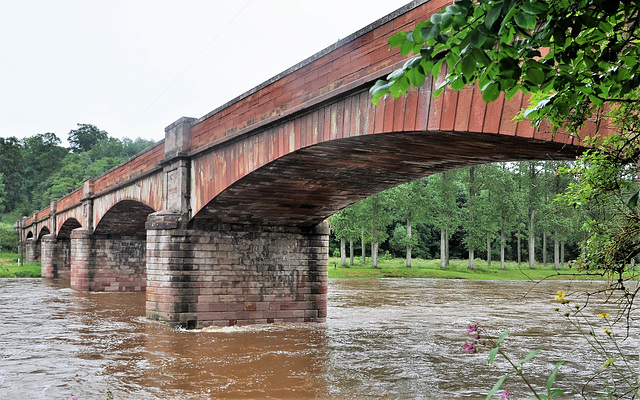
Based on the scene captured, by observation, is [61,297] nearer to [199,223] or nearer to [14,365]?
[199,223]

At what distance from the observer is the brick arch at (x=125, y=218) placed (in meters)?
22.3

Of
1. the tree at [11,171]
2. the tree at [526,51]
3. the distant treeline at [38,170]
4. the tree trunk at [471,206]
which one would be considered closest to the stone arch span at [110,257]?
the tree trunk at [471,206]

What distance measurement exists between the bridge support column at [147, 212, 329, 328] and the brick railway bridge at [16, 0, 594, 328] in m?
0.03

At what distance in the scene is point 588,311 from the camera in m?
19.5

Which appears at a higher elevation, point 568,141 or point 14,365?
point 568,141

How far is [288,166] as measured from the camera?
11.4m

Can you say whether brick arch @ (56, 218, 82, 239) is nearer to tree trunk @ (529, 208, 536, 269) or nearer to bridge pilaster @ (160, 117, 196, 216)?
bridge pilaster @ (160, 117, 196, 216)

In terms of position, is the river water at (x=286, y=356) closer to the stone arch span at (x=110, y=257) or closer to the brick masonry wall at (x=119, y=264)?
the stone arch span at (x=110, y=257)

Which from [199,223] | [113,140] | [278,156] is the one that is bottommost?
[199,223]

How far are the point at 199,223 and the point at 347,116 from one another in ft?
23.0

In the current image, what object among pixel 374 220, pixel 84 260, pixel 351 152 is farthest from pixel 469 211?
pixel 351 152

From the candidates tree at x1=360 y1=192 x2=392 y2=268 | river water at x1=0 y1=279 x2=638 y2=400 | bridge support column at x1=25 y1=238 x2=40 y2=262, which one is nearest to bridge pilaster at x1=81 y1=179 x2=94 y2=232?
river water at x1=0 y1=279 x2=638 y2=400

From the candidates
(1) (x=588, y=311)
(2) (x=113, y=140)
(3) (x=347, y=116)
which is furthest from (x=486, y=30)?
(2) (x=113, y=140)

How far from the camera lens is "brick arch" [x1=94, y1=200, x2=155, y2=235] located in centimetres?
2233
